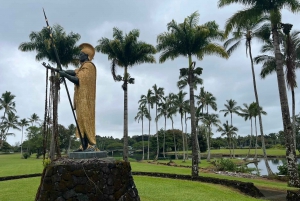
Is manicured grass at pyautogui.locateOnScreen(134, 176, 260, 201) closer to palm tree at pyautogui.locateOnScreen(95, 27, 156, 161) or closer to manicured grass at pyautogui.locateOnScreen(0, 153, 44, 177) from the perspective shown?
palm tree at pyautogui.locateOnScreen(95, 27, 156, 161)

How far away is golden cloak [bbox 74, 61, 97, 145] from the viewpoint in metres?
8.23

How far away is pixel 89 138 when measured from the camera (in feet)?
26.9

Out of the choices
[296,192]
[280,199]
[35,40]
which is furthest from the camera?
[35,40]

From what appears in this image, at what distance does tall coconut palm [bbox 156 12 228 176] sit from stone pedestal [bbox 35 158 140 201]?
1027cm

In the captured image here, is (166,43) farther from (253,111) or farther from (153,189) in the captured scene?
(253,111)

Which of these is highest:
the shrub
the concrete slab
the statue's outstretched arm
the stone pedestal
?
the statue's outstretched arm

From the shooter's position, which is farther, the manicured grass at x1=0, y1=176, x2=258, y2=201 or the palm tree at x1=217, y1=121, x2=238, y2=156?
the palm tree at x1=217, y1=121, x2=238, y2=156

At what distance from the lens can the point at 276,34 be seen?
15.5 metres

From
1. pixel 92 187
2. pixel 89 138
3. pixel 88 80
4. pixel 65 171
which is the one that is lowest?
pixel 92 187

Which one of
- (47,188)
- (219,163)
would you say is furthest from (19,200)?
(219,163)

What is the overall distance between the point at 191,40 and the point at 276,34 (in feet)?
16.6

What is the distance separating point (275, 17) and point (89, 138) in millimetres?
12217

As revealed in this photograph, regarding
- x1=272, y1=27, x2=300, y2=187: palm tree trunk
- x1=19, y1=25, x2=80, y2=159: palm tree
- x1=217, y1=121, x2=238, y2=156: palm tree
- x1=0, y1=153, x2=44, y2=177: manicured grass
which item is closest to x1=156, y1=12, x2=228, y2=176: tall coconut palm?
x1=272, y1=27, x2=300, y2=187: palm tree trunk

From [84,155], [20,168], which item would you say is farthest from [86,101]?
[20,168]
